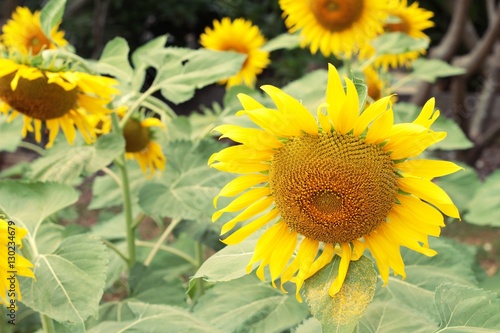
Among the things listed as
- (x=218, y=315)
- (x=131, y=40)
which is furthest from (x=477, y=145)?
(x=218, y=315)

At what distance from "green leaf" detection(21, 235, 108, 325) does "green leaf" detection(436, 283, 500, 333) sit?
40 cm

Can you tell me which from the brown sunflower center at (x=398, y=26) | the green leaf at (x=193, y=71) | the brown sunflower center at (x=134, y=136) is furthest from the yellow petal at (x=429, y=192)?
the brown sunflower center at (x=398, y=26)

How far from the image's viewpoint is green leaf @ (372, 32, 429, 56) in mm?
1605

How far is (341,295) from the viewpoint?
72cm

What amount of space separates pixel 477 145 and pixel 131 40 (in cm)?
→ 269

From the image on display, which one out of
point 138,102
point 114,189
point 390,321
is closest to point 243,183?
point 390,321

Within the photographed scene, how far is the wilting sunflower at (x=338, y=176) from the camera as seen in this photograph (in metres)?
0.73

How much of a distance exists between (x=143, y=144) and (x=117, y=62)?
0.20 metres

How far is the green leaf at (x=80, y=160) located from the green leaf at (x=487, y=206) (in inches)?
26.2

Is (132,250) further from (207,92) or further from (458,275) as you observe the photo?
(207,92)

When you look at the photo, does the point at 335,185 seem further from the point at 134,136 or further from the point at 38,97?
the point at 134,136

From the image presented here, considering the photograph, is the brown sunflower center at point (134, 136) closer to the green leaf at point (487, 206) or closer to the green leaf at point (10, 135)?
the green leaf at point (10, 135)

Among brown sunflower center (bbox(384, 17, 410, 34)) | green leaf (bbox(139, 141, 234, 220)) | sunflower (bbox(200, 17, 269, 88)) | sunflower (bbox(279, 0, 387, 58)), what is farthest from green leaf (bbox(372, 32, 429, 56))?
green leaf (bbox(139, 141, 234, 220))

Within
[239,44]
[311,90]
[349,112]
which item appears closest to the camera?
[349,112]
